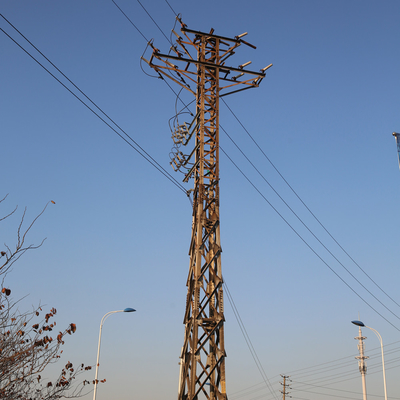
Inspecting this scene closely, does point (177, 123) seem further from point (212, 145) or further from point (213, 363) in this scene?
point (213, 363)

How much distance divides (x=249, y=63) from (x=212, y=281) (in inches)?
369

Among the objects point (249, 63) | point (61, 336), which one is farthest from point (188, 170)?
point (61, 336)

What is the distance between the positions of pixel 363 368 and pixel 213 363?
24.5 metres

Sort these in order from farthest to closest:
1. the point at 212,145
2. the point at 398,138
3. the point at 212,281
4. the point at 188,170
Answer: the point at 398,138 < the point at 188,170 < the point at 212,145 < the point at 212,281

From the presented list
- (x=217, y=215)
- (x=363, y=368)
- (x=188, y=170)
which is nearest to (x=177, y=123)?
(x=188, y=170)

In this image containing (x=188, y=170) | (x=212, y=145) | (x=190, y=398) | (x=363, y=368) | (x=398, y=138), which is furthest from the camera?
(x=363, y=368)

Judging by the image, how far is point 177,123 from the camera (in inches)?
821

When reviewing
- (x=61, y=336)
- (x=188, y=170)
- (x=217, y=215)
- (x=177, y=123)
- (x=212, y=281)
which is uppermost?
(x=177, y=123)

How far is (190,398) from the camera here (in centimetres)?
1539

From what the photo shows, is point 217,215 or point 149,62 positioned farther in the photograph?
point 149,62

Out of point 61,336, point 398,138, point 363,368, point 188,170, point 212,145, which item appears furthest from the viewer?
point 363,368

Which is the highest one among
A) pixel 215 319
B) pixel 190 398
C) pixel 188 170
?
pixel 188 170

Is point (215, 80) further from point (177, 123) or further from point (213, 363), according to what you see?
point (213, 363)

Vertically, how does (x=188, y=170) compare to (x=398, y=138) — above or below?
below
